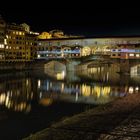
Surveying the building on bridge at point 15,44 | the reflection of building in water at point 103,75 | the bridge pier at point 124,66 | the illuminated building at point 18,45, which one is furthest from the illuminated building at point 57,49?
the bridge pier at point 124,66

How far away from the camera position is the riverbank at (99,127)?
930cm

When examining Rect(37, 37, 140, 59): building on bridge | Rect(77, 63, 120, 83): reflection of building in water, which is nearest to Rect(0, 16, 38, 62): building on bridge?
Rect(37, 37, 140, 59): building on bridge

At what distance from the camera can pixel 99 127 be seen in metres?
10.5

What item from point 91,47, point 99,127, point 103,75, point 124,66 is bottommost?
point 103,75

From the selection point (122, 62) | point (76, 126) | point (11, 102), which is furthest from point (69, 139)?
point (122, 62)

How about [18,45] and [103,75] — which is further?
[18,45]

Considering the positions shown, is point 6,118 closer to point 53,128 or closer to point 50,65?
point 53,128

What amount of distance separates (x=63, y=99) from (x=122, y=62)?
81.5 ft

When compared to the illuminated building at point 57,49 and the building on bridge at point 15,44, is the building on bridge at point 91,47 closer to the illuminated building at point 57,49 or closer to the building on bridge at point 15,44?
the illuminated building at point 57,49

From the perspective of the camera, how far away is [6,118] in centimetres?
1330

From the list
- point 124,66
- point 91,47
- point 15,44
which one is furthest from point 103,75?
point 15,44

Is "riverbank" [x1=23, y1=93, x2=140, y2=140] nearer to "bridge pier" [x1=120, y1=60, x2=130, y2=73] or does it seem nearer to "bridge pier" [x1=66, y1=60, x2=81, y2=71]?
"bridge pier" [x1=120, y1=60, x2=130, y2=73]

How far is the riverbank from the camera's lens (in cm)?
930

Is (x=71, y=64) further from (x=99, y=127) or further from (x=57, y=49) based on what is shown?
(x=99, y=127)
